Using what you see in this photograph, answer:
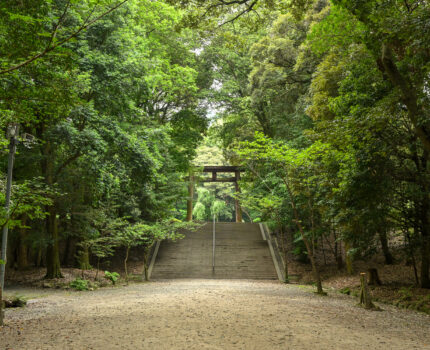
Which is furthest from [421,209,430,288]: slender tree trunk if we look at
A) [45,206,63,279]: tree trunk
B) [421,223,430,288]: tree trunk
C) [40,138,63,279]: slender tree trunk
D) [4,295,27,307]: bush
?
[45,206,63,279]: tree trunk

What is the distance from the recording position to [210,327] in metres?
4.71

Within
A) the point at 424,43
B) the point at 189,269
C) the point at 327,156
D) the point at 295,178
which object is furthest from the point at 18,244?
the point at 424,43

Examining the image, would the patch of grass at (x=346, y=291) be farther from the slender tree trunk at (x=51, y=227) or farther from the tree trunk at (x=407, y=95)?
Result: the slender tree trunk at (x=51, y=227)

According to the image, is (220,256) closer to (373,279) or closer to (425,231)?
(373,279)

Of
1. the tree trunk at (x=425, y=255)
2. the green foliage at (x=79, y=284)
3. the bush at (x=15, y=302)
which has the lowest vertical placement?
the green foliage at (x=79, y=284)

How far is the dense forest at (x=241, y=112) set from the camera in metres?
4.80

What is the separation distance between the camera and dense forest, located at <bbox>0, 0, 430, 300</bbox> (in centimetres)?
480

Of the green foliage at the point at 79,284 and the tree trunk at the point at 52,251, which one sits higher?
the tree trunk at the point at 52,251

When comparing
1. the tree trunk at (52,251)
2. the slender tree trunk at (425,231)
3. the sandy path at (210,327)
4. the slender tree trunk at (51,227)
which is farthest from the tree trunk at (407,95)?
the tree trunk at (52,251)

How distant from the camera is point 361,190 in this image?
793cm

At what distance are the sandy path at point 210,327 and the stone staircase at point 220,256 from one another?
29.4ft

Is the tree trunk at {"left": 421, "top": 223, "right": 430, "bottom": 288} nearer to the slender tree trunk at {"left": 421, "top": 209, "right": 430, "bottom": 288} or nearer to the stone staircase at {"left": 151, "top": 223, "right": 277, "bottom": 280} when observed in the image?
the slender tree trunk at {"left": 421, "top": 209, "right": 430, "bottom": 288}

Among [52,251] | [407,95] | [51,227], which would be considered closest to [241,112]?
[51,227]

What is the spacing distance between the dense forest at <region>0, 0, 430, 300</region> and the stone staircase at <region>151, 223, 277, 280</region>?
219 cm
